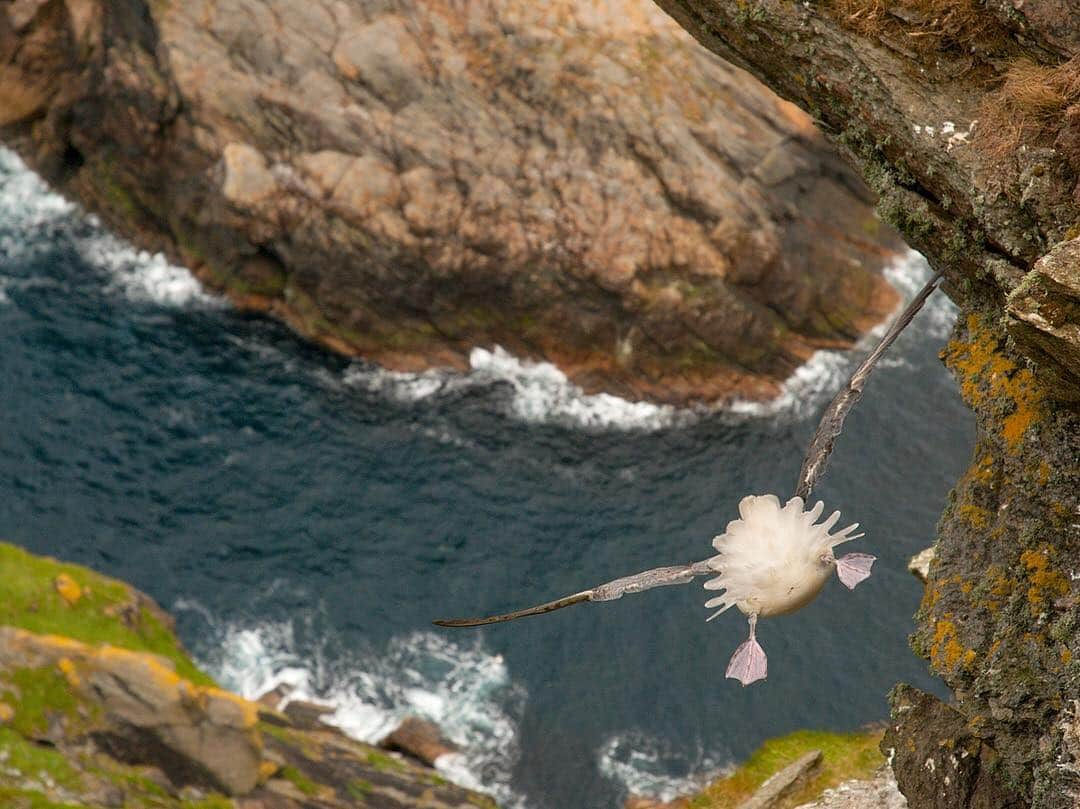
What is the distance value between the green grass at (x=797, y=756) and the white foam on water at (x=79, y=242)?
24.0 meters

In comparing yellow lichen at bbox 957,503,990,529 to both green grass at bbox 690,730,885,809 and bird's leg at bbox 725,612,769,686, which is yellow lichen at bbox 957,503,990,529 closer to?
bird's leg at bbox 725,612,769,686

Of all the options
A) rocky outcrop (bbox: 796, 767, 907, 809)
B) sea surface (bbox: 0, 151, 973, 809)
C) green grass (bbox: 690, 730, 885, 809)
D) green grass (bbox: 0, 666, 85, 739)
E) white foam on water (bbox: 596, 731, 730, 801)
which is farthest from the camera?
sea surface (bbox: 0, 151, 973, 809)

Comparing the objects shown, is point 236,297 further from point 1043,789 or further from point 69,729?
point 1043,789

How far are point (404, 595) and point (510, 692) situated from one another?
14.2 ft

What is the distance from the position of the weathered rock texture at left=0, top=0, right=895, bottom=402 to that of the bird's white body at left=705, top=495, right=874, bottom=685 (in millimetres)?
24792

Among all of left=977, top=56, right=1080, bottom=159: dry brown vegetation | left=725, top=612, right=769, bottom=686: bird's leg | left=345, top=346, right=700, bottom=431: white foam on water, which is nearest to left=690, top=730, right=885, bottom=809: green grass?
left=725, top=612, right=769, bottom=686: bird's leg

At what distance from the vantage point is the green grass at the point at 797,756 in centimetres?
2142

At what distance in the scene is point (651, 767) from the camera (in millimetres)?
28047

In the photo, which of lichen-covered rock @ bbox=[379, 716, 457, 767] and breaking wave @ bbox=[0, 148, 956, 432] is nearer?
lichen-covered rock @ bbox=[379, 716, 457, 767]

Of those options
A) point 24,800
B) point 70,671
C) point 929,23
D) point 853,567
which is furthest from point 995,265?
point 70,671

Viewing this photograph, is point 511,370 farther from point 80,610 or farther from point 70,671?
point 70,671

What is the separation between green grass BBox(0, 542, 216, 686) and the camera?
24156 mm

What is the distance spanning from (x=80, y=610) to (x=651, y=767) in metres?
14.0

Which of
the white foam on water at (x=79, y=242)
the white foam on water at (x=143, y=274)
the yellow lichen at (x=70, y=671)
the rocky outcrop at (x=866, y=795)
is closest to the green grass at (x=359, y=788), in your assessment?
the yellow lichen at (x=70, y=671)
